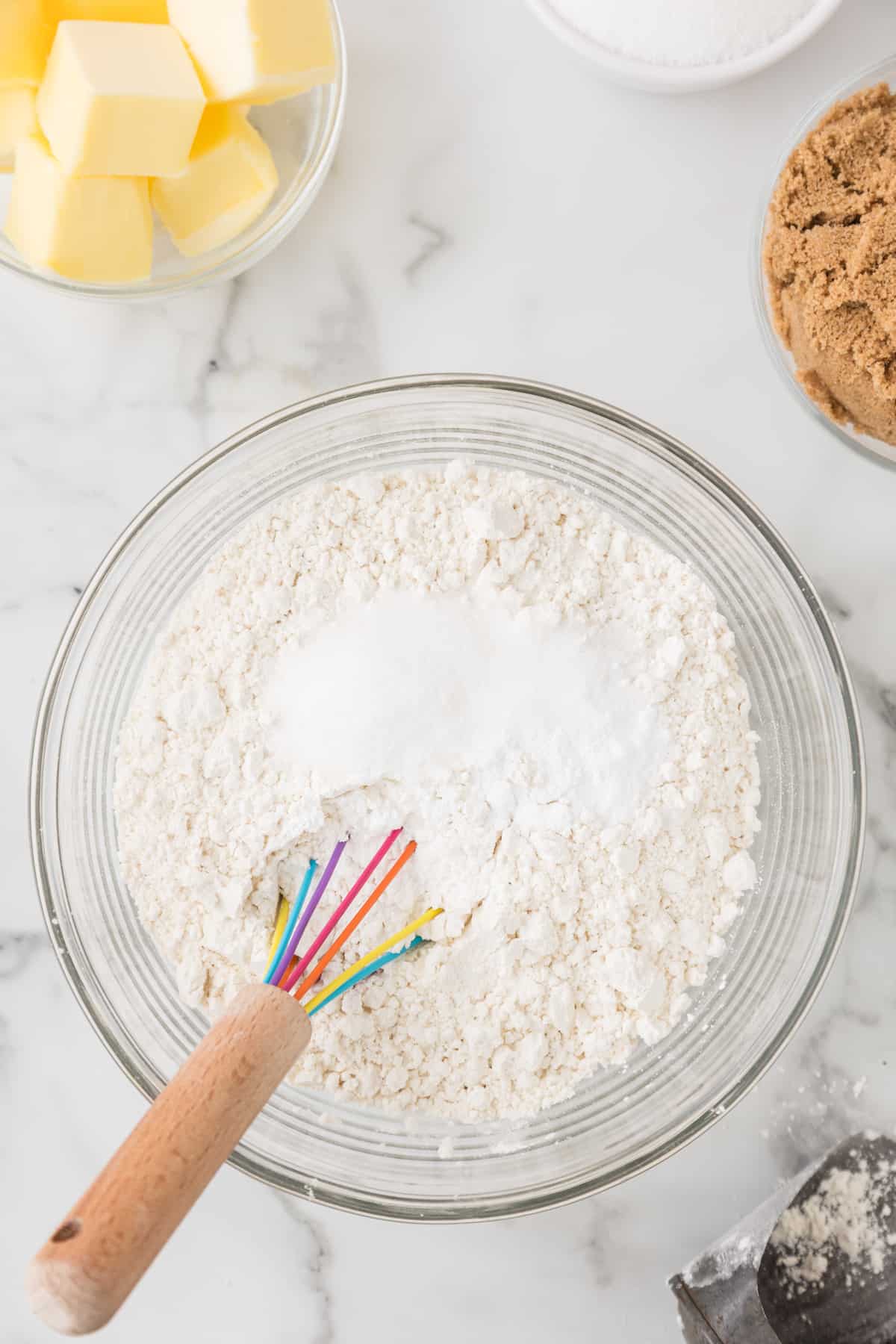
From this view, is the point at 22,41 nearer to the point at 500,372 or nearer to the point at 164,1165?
the point at 500,372

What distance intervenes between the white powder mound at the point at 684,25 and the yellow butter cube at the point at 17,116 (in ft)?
1.65

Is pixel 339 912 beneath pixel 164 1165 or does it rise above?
above

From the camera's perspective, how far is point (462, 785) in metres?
1.02

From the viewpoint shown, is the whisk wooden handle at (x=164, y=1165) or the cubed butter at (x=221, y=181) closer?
the whisk wooden handle at (x=164, y=1165)

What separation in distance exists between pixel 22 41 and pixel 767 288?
0.71 metres

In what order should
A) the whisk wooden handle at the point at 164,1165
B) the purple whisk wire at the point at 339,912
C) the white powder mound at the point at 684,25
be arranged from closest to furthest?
the whisk wooden handle at the point at 164,1165, the purple whisk wire at the point at 339,912, the white powder mound at the point at 684,25

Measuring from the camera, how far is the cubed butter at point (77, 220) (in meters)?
1.06

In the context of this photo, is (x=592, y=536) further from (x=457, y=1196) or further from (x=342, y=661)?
(x=457, y=1196)

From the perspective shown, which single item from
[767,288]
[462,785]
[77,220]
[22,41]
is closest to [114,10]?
[22,41]

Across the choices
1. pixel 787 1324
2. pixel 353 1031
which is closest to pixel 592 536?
Result: pixel 353 1031

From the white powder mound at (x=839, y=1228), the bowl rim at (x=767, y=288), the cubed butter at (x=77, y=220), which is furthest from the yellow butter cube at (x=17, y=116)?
the white powder mound at (x=839, y=1228)

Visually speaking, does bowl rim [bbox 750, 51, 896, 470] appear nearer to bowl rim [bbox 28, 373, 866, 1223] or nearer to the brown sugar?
the brown sugar

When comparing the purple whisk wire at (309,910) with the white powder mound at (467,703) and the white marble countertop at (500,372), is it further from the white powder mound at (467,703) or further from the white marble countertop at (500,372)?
the white marble countertop at (500,372)

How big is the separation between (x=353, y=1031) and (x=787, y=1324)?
49 centimetres
